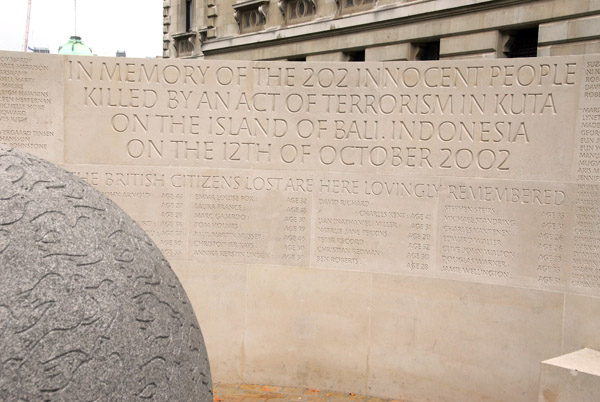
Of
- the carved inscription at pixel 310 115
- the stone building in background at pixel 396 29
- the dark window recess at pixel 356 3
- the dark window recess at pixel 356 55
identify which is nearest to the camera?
the carved inscription at pixel 310 115

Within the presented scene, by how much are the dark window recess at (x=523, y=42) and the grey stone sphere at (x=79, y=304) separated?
13.4m

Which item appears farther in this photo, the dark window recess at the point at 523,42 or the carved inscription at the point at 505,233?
the dark window recess at the point at 523,42

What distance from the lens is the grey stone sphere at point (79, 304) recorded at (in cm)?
181

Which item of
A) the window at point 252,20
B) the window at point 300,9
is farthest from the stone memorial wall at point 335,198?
the window at point 252,20

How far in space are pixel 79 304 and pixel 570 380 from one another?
4.36 m

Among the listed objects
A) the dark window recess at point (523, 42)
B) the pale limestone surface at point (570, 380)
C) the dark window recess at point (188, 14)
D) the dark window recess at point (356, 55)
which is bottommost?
the pale limestone surface at point (570, 380)

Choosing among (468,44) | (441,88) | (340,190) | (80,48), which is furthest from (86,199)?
(80,48)

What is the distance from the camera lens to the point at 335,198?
6379 millimetres

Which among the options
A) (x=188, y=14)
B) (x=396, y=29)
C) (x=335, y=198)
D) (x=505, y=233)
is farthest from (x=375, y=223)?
(x=188, y=14)

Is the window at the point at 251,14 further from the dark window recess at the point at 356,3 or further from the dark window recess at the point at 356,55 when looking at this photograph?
the dark window recess at the point at 356,55

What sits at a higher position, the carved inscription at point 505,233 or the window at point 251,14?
the window at point 251,14

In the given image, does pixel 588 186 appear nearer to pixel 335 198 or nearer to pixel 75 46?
pixel 335 198

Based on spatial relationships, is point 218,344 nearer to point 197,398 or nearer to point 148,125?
point 148,125

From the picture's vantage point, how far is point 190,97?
6.48 meters
